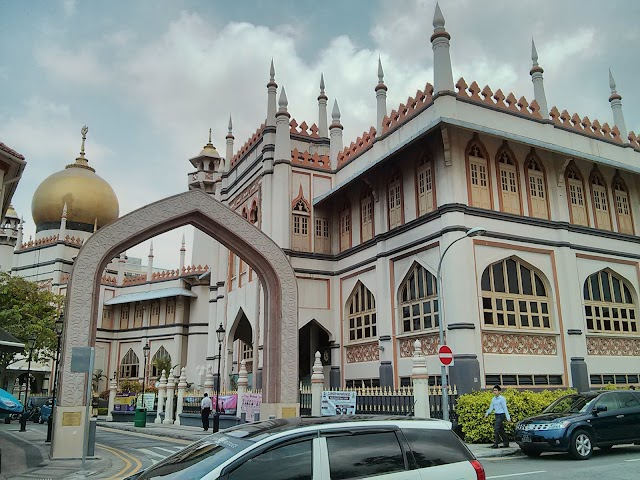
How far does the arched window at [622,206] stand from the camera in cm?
2369

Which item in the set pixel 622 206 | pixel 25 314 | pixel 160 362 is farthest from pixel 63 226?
pixel 622 206

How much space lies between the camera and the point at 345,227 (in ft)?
86.2

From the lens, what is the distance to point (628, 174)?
24219 millimetres

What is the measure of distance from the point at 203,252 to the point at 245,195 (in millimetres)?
21517

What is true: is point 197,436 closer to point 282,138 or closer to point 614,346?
point 282,138

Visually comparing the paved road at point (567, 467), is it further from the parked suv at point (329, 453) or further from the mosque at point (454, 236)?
the parked suv at point (329, 453)

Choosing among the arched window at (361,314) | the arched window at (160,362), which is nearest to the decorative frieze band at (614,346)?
the arched window at (361,314)

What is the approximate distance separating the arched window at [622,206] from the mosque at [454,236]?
2.6 inches

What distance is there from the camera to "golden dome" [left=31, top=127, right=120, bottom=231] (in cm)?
4847

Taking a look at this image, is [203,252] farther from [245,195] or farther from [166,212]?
[166,212]

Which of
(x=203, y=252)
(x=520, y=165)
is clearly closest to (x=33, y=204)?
(x=203, y=252)

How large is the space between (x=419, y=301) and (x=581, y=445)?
8494mm

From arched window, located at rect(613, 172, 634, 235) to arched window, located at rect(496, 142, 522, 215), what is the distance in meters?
5.49

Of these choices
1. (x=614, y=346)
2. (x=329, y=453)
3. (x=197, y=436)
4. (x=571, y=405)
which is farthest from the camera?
(x=614, y=346)
